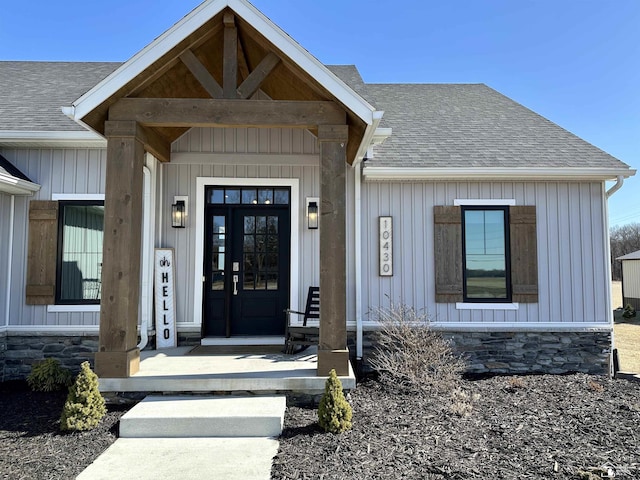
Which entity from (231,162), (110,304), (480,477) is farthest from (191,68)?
(480,477)

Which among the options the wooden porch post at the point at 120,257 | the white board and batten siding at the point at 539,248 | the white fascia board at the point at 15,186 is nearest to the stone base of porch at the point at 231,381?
the wooden porch post at the point at 120,257

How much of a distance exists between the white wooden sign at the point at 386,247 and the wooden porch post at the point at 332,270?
1.80 metres

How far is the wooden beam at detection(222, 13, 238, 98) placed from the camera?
4426 mm

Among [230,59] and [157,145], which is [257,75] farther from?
[157,145]

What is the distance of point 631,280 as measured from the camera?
16.7 meters

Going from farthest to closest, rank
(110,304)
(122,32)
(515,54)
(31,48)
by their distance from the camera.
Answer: (31,48), (515,54), (122,32), (110,304)

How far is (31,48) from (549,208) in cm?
1308

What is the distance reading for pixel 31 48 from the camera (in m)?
11.4

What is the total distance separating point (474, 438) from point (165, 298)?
14.0 ft

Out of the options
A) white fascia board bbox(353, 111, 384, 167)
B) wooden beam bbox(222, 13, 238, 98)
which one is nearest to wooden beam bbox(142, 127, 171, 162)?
wooden beam bbox(222, 13, 238, 98)

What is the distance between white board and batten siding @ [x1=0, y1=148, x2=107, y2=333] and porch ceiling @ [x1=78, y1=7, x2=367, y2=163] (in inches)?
51.8

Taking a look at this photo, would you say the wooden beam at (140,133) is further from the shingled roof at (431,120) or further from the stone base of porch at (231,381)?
the stone base of porch at (231,381)

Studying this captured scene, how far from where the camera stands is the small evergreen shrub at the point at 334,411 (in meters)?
3.66

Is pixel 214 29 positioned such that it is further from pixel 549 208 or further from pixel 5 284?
pixel 549 208
